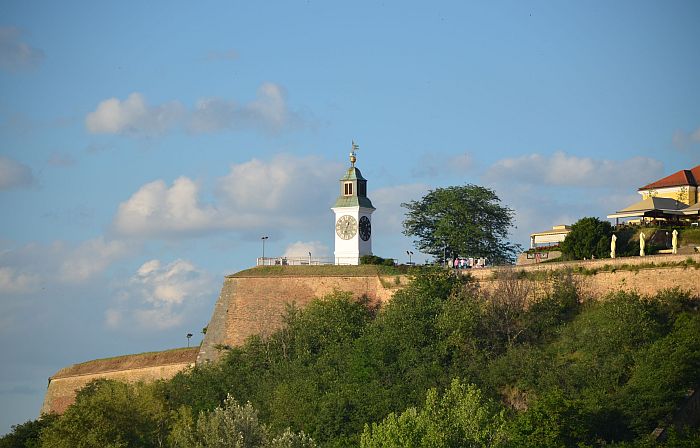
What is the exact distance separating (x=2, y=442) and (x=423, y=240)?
23.9m

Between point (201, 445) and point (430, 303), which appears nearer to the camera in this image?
point (201, 445)

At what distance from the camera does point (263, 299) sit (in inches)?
2965

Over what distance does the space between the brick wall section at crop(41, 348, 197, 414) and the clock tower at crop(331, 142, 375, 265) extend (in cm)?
965

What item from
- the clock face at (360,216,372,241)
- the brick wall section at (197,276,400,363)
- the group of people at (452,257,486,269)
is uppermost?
the clock face at (360,216,372,241)

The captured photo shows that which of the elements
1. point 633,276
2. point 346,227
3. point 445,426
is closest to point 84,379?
point 346,227

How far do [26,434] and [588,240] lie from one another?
1133 inches

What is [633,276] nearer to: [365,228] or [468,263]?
[468,263]

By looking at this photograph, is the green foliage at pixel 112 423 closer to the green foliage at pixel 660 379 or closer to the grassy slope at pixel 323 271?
the grassy slope at pixel 323 271

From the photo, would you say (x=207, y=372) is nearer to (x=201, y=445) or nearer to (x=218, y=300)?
(x=218, y=300)

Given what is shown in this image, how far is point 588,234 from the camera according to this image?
236 ft

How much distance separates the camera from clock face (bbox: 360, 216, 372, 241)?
76.3 meters

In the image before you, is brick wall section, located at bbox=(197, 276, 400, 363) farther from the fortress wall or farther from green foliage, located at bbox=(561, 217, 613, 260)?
green foliage, located at bbox=(561, 217, 613, 260)

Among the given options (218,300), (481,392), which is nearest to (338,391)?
(481,392)

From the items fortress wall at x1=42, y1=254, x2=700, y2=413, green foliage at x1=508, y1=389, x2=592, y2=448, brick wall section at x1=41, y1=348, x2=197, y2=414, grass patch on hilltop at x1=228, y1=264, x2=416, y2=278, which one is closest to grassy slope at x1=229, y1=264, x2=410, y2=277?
grass patch on hilltop at x1=228, y1=264, x2=416, y2=278
